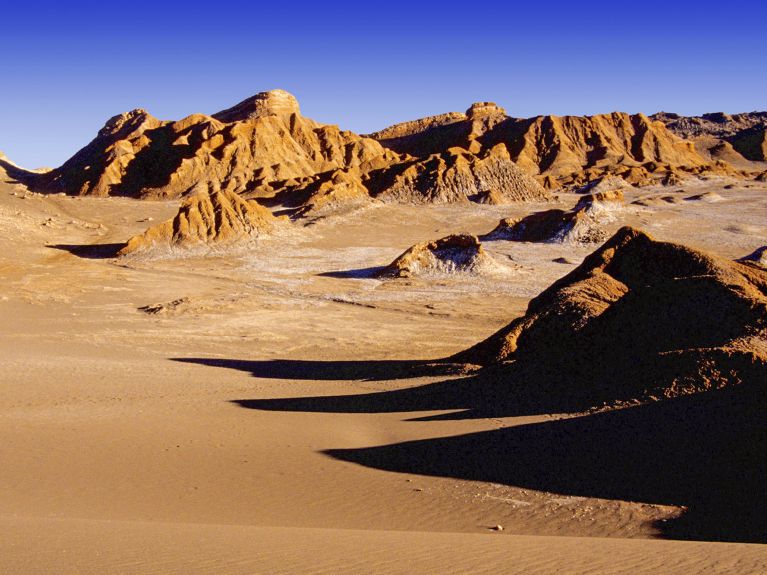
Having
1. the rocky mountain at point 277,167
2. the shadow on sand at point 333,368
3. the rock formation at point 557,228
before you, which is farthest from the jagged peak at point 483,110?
the shadow on sand at point 333,368

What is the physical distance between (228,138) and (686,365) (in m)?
78.7

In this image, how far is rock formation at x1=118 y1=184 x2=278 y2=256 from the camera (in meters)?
43.2

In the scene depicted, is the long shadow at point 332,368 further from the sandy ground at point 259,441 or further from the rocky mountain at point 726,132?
the rocky mountain at point 726,132

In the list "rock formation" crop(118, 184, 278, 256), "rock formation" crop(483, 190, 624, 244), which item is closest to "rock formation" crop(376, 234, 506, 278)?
"rock formation" crop(483, 190, 624, 244)

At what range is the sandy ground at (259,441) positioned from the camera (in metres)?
5.45

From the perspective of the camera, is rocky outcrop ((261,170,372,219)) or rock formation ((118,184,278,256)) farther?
rocky outcrop ((261,170,372,219))

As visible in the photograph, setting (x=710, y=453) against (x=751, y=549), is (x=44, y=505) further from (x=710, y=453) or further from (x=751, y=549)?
(x=710, y=453)

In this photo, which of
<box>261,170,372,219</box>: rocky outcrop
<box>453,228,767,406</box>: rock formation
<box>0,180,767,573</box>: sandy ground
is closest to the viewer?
<box>0,180,767,573</box>: sandy ground

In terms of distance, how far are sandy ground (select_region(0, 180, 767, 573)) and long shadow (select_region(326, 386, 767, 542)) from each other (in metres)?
0.30

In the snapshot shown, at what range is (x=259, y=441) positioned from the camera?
10.5 metres

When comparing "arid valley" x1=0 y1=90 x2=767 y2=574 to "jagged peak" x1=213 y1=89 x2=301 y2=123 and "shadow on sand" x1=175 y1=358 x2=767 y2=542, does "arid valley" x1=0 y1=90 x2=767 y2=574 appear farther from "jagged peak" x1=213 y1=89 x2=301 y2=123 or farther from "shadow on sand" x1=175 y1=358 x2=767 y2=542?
"jagged peak" x1=213 y1=89 x2=301 y2=123

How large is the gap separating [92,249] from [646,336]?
38.3 m

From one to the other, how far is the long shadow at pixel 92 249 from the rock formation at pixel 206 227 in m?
1.05

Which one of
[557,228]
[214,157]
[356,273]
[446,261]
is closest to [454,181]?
[557,228]
